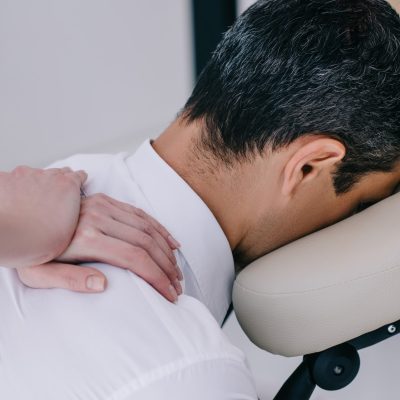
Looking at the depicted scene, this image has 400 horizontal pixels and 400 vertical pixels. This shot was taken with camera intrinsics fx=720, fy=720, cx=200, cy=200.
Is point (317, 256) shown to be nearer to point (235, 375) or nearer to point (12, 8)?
point (235, 375)

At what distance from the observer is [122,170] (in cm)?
110

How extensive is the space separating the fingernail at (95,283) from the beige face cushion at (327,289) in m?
0.21

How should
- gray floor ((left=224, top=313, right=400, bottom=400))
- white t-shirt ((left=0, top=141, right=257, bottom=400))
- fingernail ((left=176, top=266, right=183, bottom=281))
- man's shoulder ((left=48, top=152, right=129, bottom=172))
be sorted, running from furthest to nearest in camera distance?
1. gray floor ((left=224, top=313, right=400, bottom=400))
2. man's shoulder ((left=48, top=152, right=129, bottom=172))
3. fingernail ((left=176, top=266, right=183, bottom=281))
4. white t-shirt ((left=0, top=141, right=257, bottom=400))

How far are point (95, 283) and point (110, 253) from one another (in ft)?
0.20

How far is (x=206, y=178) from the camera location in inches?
42.2

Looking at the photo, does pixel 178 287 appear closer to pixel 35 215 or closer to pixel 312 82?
pixel 35 215

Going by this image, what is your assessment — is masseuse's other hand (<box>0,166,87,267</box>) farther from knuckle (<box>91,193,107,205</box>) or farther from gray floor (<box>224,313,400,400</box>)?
gray floor (<box>224,313,400,400</box>)

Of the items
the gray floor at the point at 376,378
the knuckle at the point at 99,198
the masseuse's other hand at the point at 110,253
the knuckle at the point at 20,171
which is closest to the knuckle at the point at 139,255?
the masseuse's other hand at the point at 110,253

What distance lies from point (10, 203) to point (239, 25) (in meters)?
0.44

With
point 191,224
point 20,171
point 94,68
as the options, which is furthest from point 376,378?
point 94,68

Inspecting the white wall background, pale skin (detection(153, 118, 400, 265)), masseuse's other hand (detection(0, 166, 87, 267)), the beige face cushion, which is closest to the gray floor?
pale skin (detection(153, 118, 400, 265))

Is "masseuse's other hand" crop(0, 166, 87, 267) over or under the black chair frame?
over

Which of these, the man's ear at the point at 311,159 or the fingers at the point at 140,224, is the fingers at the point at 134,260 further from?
the man's ear at the point at 311,159

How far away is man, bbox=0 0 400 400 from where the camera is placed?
1.00m
